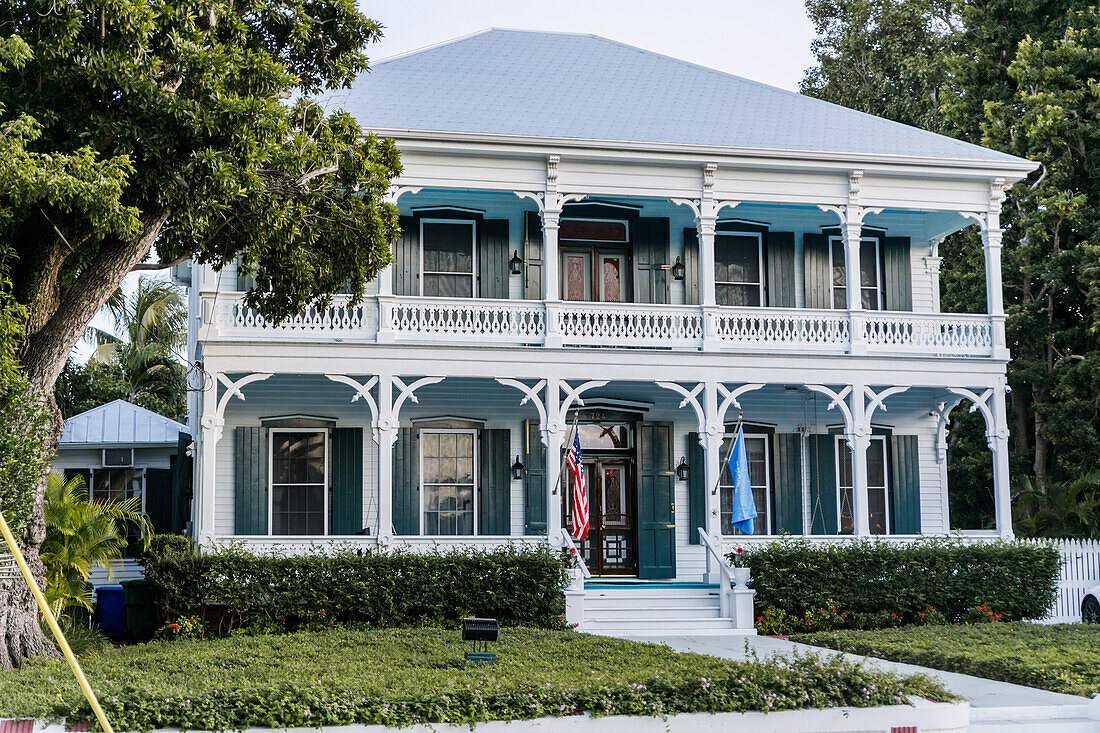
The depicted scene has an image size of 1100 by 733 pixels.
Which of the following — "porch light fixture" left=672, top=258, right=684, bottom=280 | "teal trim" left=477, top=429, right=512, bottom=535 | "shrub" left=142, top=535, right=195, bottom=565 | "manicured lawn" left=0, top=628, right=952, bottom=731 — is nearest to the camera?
"manicured lawn" left=0, top=628, right=952, bottom=731

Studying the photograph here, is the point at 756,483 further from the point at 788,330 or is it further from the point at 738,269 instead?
the point at 738,269

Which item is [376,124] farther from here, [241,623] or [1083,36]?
[1083,36]

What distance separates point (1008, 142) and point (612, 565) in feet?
45.3

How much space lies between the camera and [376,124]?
1747cm

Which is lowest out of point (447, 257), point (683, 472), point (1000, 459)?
point (683, 472)

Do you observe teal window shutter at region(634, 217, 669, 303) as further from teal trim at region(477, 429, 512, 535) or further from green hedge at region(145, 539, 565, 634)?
green hedge at region(145, 539, 565, 634)

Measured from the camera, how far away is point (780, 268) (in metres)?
20.3

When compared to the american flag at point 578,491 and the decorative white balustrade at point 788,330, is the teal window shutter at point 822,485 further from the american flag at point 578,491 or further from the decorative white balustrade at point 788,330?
the american flag at point 578,491

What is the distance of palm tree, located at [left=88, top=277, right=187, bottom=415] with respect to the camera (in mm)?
32250

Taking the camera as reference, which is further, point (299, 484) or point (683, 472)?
point (683, 472)

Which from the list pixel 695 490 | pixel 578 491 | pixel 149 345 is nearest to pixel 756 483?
pixel 695 490

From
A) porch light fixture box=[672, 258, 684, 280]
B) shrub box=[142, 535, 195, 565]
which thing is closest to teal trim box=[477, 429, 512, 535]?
porch light fixture box=[672, 258, 684, 280]

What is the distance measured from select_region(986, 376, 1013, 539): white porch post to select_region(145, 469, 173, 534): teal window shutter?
14370 mm

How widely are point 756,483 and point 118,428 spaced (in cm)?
1151
